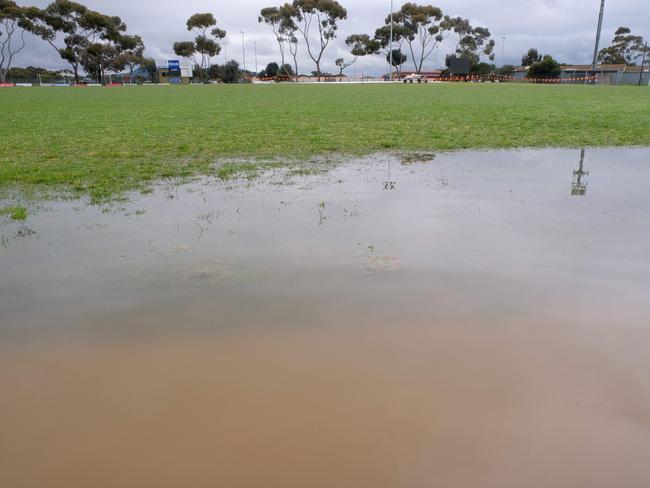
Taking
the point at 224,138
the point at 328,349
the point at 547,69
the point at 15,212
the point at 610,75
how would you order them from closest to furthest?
the point at 328,349 → the point at 15,212 → the point at 224,138 → the point at 610,75 → the point at 547,69

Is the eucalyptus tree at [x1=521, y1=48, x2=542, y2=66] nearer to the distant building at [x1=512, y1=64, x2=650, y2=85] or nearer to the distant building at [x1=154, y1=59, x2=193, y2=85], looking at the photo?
the distant building at [x1=512, y1=64, x2=650, y2=85]

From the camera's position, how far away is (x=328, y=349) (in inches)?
132

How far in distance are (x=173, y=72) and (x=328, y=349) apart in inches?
4649

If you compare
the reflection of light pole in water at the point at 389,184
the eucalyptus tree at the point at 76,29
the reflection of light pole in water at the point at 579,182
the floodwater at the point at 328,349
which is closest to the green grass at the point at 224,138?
the reflection of light pole in water at the point at 389,184

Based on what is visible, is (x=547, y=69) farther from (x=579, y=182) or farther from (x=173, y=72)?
(x=579, y=182)

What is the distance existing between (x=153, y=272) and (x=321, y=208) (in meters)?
2.60

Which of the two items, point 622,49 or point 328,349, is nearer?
point 328,349

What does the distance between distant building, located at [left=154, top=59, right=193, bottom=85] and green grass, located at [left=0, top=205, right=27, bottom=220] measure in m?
Answer: 107

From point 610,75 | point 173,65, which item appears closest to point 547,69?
point 610,75

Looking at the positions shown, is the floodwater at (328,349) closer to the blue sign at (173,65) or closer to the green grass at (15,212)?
the green grass at (15,212)

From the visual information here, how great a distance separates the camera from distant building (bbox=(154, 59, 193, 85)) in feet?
350

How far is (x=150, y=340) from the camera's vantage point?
11.5 ft

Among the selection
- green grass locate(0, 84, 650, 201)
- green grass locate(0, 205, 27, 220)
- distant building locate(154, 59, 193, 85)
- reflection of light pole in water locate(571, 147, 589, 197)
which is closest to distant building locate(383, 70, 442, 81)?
distant building locate(154, 59, 193, 85)

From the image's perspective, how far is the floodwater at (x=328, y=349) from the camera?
8.03ft
